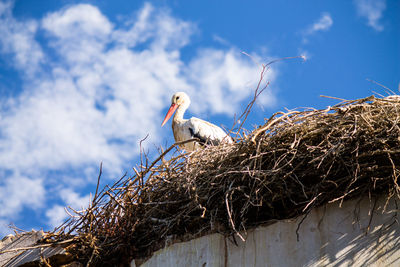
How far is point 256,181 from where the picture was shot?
12.1 feet

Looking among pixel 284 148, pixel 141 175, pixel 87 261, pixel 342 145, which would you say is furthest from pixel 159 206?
pixel 342 145

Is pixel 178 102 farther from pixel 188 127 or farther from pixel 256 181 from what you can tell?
pixel 256 181

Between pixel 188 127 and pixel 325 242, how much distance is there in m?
4.39

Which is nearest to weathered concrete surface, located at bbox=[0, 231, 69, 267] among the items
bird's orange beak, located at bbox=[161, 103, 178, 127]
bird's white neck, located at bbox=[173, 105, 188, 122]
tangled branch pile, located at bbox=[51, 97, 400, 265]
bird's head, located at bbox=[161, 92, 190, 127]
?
tangled branch pile, located at bbox=[51, 97, 400, 265]

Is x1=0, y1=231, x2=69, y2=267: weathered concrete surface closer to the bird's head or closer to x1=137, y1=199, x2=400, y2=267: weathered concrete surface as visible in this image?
x1=137, y1=199, x2=400, y2=267: weathered concrete surface

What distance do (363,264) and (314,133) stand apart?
0.92 m

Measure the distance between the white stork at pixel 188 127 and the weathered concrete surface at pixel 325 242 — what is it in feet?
10.6

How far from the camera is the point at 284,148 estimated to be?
380 cm

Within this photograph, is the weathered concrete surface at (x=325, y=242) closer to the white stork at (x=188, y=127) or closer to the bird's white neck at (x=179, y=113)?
the white stork at (x=188, y=127)

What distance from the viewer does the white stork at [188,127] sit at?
23.9 feet

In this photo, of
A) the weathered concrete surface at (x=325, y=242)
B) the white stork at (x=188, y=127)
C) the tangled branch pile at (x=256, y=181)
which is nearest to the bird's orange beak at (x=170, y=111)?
the white stork at (x=188, y=127)

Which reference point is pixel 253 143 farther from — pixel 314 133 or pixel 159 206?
pixel 159 206

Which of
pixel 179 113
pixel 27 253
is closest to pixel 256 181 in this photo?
→ pixel 27 253

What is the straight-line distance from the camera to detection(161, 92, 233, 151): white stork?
7275mm
